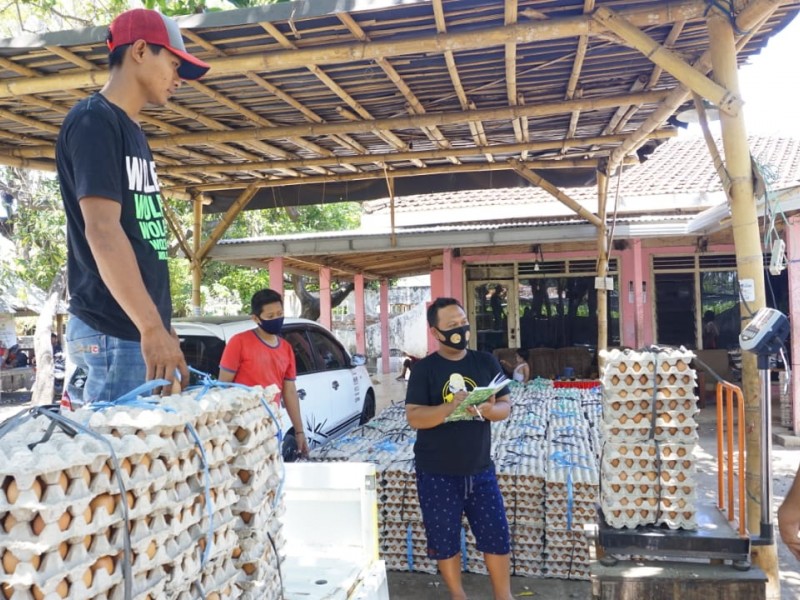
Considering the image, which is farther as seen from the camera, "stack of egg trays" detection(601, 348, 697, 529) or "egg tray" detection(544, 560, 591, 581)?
"egg tray" detection(544, 560, 591, 581)

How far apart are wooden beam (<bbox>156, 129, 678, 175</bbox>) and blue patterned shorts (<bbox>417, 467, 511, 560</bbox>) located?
13.7ft

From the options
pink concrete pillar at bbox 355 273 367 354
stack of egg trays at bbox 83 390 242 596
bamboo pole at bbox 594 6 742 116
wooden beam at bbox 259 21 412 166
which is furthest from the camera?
pink concrete pillar at bbox 355 273 367 354

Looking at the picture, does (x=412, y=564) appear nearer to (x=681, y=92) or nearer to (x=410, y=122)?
(x=410, y=122)

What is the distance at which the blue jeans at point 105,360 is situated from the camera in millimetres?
2260

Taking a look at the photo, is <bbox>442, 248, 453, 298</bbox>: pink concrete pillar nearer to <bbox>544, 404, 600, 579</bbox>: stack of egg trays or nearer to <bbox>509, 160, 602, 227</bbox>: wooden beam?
<bbox>509, 160, 602, 227</bbox>: wooden beam

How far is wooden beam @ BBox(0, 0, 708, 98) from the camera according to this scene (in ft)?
13.3

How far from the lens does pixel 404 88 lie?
534cm

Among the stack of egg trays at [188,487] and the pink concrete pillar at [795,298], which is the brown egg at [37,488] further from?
the pink concrete pillar at [795,298]

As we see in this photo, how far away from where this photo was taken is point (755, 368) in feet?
12.3

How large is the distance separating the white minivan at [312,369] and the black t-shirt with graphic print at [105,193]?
329 cm

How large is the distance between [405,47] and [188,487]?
3338 millimetres

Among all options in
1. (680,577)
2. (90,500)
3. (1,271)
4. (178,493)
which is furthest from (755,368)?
(1,271)

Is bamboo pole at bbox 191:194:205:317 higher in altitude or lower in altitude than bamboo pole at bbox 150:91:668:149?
lower

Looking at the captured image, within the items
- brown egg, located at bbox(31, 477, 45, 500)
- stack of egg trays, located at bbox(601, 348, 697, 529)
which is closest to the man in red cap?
brown egg, located at bbox(31, 477, 45, 500)
